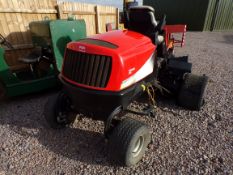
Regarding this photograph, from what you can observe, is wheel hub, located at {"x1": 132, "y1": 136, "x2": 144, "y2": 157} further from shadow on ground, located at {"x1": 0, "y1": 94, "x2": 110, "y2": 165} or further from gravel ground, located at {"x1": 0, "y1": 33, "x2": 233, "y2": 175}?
shadow on ground, located at {"x1": 0, "y1": 94, "x2": 110, "y2": 165}

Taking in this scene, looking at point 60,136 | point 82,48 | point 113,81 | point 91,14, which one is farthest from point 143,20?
point 91,14

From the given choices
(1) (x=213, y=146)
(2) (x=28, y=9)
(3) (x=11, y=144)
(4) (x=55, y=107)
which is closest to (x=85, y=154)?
(4) (x=55, y=107)

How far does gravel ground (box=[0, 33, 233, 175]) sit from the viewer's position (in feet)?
7.52

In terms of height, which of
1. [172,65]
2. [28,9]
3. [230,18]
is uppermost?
[28,9]

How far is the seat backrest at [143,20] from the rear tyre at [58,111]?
1544mm

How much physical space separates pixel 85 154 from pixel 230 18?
16815mm

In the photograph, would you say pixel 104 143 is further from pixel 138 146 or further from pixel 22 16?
pixel 22 16

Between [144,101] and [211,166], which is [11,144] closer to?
[144,101]

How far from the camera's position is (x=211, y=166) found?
2295 millimetres

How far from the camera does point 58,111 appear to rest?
2.82 meters

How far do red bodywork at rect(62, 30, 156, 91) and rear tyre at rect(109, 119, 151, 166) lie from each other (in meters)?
0.45

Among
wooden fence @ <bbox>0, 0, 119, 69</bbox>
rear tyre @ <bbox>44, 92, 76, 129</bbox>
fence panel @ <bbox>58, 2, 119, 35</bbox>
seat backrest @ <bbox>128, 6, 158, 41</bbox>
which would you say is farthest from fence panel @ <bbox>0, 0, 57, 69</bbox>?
seat backrest @ <bbox>128, 6, 158, 41</bbox>

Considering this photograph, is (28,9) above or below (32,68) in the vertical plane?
above

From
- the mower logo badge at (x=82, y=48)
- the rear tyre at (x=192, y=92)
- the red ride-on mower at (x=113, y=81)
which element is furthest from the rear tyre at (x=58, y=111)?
the rear tyre at (x=192, y=92)
